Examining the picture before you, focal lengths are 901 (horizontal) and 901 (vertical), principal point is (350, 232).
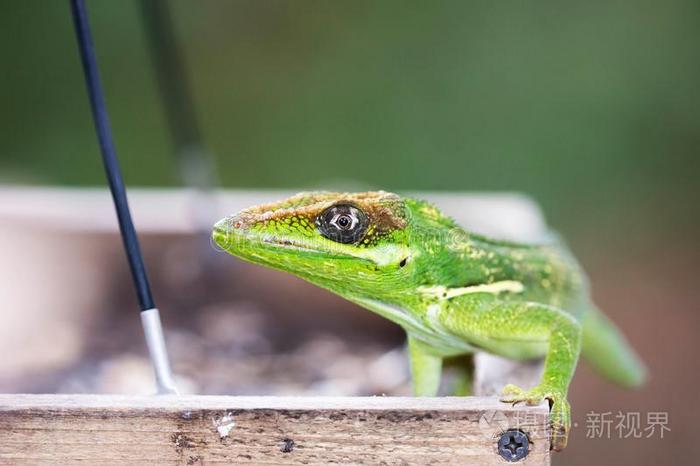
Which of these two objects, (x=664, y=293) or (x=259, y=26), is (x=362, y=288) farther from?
(x=259, y=26)

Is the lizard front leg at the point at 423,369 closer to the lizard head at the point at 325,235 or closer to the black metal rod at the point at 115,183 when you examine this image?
the lizard head at the point at 325,235

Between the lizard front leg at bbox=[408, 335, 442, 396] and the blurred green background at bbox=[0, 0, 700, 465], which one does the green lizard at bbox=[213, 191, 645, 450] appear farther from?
the blurred green background at bbox=[0, 0, 700, 465]

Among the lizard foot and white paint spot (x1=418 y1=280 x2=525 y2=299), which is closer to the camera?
the lizard foot

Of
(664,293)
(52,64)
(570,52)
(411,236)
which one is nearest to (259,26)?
(52,64)

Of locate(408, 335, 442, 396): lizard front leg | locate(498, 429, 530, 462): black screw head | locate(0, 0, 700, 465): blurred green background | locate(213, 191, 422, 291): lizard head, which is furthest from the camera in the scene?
locate(0, 0, 700, 465): blurred green background

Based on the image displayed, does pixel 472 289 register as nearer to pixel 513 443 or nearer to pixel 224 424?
pixel 513 443

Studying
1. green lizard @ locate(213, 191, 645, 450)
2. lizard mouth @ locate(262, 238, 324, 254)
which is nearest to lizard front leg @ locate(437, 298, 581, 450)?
green lizard @ locate(213, 191, 645, 450)

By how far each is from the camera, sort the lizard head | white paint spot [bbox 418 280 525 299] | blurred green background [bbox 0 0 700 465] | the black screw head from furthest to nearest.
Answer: blurred green background [bbox 0 0 700 465]
white paint spot [bbox 418 280 525 299]
the lizard head
the black screw head
